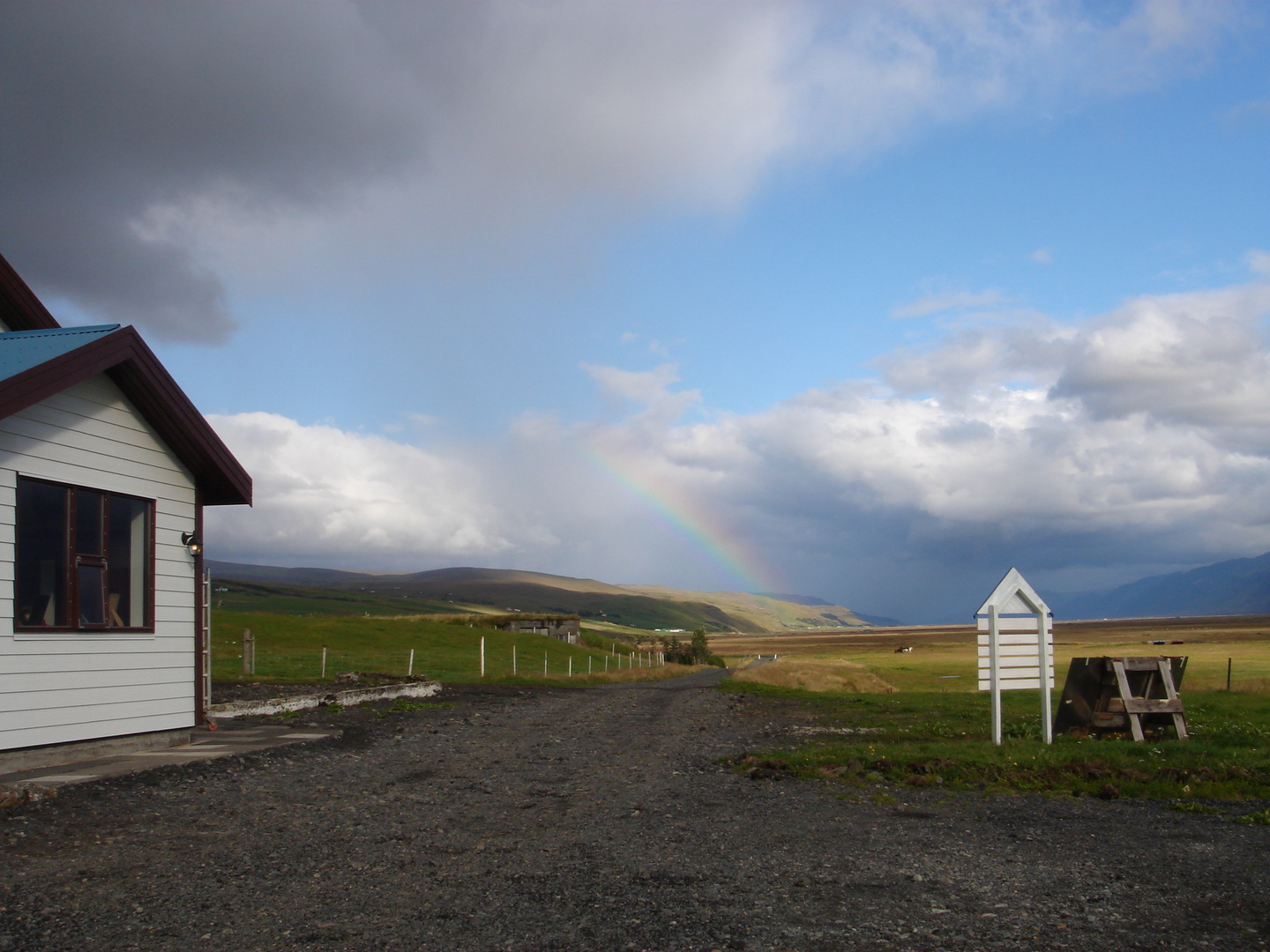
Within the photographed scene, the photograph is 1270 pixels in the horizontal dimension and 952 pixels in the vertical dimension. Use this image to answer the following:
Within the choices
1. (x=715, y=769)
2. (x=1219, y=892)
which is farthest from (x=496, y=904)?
(x=715, y=769)

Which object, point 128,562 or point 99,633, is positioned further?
point 128,562

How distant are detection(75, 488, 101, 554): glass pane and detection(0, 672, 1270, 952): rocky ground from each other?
3530 millimetres

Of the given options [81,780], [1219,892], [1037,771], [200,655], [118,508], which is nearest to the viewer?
[1219,892]

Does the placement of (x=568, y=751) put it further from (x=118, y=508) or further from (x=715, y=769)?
(x=118, y=508)

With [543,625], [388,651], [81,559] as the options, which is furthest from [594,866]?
[543,625]

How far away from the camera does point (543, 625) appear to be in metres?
98.9

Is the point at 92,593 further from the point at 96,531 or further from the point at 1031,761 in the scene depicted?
the point at 1031,761

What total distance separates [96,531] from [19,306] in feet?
14.2

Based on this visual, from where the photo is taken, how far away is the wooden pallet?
50.0 ft

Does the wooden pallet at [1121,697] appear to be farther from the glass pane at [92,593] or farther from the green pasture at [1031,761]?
the glass pane at [92,593]

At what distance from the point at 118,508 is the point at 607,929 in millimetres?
10873

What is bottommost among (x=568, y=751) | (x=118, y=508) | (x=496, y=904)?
(x=568, y=751)

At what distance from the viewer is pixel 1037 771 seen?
12227 millimetres

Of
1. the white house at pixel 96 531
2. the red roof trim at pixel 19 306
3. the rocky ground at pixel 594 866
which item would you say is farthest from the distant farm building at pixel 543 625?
the rocky ground at pixel 594 866
